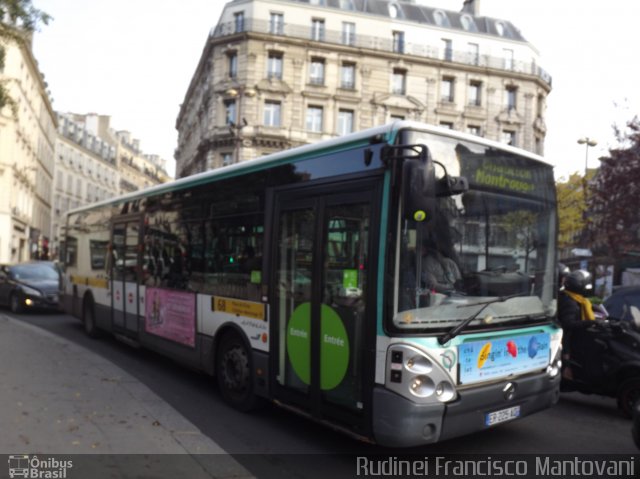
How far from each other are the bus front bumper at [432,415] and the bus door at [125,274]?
5902 mm

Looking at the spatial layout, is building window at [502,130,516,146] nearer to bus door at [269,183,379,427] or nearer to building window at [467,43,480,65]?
building window at [467,43,480,65]

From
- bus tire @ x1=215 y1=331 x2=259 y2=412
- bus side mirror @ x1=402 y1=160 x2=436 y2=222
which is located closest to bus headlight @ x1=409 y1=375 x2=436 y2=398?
bus side mirror @ x1=402 y1=160 x2=436 y2=222

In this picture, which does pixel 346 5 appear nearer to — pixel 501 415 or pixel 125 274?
pixel 125 274

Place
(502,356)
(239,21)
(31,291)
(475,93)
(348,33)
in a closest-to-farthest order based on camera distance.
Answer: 1. (502,356)
2. (31,291)
3. (239,21)
4. (348,33)
5. (475,93)

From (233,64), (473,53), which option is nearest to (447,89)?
(473,53)

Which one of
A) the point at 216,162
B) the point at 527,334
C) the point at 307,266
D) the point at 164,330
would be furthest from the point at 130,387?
the point at 216,162

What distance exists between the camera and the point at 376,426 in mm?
4523

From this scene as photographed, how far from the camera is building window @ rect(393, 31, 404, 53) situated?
137 feet

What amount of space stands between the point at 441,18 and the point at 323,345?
45.4 m

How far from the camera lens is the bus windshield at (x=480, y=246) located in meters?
4.46

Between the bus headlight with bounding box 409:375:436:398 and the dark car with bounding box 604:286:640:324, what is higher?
the dark car with bounding box 604:286:640:324

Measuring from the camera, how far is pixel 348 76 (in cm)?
4056

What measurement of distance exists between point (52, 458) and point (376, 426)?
2638 millimetres

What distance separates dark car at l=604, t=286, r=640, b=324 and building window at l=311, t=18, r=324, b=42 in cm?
3523
